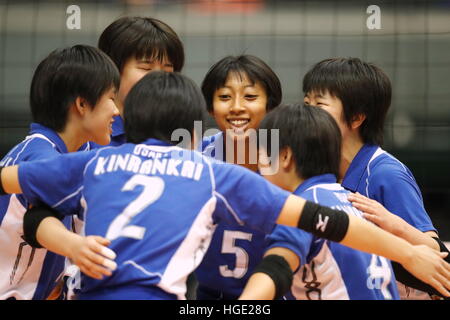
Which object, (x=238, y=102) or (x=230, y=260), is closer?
(x=230, y=260)

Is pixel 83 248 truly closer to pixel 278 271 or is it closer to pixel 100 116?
pixel 278 271

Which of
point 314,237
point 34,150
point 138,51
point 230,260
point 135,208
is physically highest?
point 138,51

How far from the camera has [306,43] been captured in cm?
670

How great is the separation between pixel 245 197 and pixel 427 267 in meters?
0.57

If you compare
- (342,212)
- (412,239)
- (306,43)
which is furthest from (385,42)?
(342,212)

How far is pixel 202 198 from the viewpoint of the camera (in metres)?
1.87

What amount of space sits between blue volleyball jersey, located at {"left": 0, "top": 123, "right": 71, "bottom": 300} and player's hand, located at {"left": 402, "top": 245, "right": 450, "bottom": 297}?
3.68 feet

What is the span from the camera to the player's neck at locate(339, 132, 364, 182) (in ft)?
9.45

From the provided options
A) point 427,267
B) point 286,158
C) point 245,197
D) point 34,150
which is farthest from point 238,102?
point 427,267

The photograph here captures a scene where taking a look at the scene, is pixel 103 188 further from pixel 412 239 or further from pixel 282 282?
pixel 412 239

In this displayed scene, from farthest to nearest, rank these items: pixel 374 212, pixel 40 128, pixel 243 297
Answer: pixel 40 128 < pixel 374 212 < pixel 243 297

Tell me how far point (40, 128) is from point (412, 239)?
1.30 meters

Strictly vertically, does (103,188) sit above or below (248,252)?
above

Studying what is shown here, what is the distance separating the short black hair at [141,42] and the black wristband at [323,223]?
1298mm
